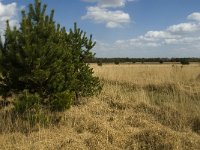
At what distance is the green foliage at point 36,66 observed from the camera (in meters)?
9.53

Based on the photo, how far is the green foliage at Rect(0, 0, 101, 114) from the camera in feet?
31.3

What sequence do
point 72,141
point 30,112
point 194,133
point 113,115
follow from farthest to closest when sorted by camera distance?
point 113,115, point 30,112, point 194,133, point 72,141

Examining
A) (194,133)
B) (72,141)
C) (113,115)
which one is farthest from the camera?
(113,115)

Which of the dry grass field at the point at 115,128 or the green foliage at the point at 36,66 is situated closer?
the dry grass field at the point at 115,128

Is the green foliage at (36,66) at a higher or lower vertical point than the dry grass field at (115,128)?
higher

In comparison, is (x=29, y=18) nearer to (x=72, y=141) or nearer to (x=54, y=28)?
(x=54, y=28)

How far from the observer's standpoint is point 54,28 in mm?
10570

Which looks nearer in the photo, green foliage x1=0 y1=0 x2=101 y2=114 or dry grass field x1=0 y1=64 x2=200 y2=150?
dry grass field x1=0 y1=64 x2=200 y2=150

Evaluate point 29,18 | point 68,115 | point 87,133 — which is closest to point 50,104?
point 68,115

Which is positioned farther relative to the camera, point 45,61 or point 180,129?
point 45,61

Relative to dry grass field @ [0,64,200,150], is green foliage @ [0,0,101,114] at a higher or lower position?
higher

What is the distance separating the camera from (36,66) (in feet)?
31.5

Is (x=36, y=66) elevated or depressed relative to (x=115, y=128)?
elevated

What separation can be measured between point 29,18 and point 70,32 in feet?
7.31
